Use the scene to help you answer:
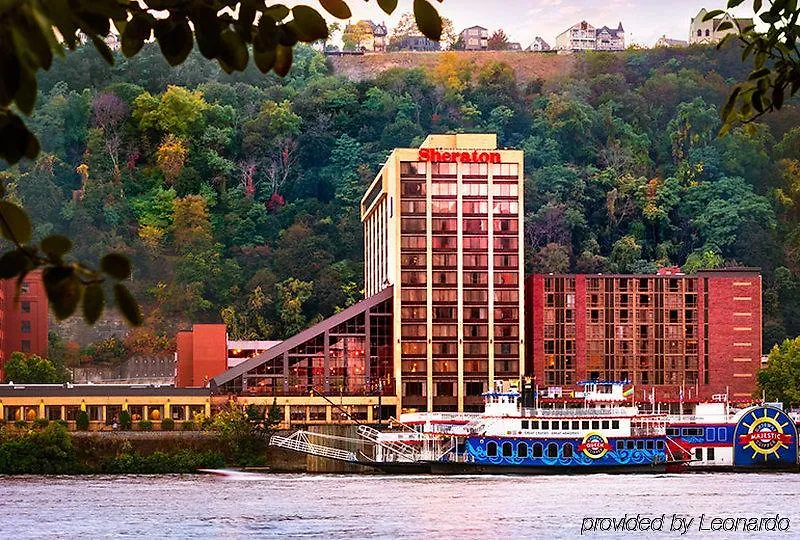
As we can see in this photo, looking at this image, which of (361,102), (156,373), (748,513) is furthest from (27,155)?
(361,102)

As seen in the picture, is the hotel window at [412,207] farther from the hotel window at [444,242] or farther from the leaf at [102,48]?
the leaf at [102,48]

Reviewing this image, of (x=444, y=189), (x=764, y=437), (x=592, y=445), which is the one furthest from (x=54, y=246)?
(x=444, y=189)

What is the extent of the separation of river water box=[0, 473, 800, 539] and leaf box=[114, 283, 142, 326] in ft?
163

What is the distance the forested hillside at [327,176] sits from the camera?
6191 inches

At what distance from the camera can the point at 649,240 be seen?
170 metres

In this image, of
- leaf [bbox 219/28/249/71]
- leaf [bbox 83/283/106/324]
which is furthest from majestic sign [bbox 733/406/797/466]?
leaf [bbox 83/283/106/324]

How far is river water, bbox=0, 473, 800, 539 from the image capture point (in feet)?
191

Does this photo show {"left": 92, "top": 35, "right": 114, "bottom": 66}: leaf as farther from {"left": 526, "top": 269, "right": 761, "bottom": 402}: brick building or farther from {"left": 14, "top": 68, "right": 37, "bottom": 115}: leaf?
{"left": 526, "top": 269, "right": 761, "bottom": 402}: brick building

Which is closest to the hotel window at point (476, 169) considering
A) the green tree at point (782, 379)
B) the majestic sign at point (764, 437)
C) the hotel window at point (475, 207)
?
the hotel window at point (475, 207)

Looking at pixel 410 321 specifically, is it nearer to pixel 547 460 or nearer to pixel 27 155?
pixel 547 460

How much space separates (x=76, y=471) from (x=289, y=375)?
2155cm

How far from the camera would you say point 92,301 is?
621cm

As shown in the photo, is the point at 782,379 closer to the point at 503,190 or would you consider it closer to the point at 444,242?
the point at 503,190

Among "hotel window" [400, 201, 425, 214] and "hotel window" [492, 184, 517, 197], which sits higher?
"hotel window" [492, 184, 517, 197]
